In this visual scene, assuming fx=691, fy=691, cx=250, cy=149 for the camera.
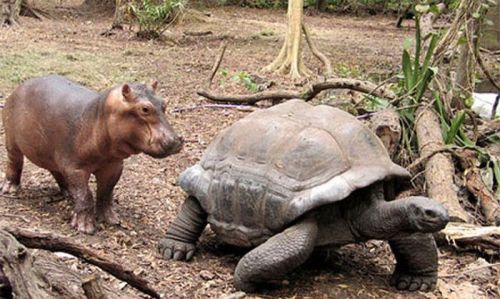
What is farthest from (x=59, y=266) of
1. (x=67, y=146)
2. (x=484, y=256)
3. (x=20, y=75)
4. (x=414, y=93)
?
(x=20, y=75)

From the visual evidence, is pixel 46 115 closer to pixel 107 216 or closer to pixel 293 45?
pixel 107 216

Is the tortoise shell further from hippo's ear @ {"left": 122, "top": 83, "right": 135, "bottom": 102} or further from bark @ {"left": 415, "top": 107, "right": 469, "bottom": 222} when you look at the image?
bark @ {"left": 415, "top": 107, "right": 469, "bottom": 222}

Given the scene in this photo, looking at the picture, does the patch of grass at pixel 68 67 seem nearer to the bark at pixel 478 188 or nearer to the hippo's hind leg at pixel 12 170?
the hippo's hind leg at pixel 12 170

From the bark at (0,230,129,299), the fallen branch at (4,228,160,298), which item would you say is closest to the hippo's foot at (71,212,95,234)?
the fallen branch at (4,228,160,298)

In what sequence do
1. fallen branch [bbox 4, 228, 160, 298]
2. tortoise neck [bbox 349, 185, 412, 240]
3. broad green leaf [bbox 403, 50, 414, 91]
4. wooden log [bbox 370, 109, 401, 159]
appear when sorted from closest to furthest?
fallen branch [bbox 4, 228, 160, 298] < tortoise neck [bbox 349, 185, 412, 240] < wooden log [bbox 370, 109, 401, 159] < broad green leaf [bbox 403, 50, 414, 91]

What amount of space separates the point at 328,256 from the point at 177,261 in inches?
34.6

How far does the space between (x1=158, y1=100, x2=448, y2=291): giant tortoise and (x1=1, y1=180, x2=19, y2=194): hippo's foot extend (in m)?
→ 1.14

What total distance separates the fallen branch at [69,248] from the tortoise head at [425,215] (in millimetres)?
1300

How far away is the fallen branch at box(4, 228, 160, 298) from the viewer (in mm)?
2578

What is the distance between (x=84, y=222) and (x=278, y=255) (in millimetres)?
1134

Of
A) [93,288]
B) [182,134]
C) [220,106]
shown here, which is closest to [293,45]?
[220,106]

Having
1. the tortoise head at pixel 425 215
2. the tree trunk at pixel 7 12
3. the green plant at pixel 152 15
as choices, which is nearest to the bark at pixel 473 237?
the tortoise head at pixel 425 215

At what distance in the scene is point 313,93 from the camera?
6359 mm

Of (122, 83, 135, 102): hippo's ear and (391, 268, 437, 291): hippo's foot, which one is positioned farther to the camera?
(391, 268, 437, 291): hippo's foot
